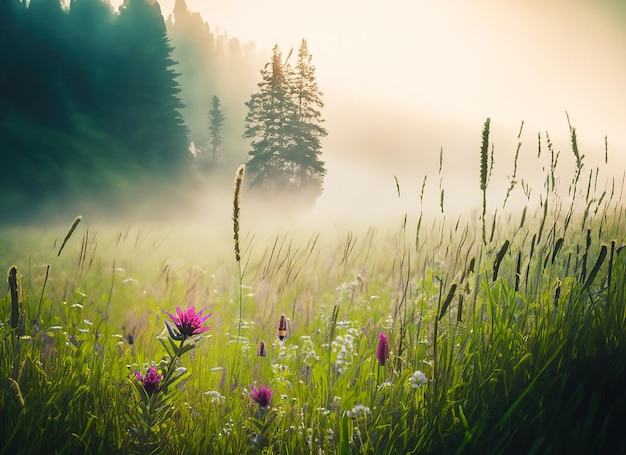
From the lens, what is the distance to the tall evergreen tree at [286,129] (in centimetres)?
3631

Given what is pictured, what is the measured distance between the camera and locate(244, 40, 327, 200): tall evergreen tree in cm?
Result: 3631

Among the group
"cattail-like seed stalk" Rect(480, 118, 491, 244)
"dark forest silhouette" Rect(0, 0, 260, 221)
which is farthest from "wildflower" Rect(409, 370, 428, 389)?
"dark forest silhouette" Rect(0, 0, 260, 221)

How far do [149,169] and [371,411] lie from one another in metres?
39.1

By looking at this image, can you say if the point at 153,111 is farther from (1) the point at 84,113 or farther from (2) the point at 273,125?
(2) the point at 273,125

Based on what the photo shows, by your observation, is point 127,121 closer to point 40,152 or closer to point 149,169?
point 149,169

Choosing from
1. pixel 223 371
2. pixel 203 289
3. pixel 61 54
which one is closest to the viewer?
pixel 223 371

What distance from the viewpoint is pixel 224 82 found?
106 m

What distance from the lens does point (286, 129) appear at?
36.4 m

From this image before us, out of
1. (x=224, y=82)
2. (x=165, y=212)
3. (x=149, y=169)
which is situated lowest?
(x=165, y=212)

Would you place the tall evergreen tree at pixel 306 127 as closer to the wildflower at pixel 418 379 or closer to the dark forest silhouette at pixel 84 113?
the dark forest silhouette at pixel 84 113

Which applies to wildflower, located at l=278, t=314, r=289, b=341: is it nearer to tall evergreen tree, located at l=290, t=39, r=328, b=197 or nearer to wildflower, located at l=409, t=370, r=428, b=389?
wildflower, located at l=409, t=370, r=428, b=389

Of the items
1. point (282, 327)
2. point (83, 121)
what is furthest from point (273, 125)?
point (282, 327)

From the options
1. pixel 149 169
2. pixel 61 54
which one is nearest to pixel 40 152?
pixel 149 169

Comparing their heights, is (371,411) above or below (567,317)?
below
